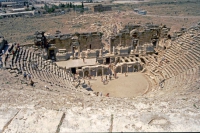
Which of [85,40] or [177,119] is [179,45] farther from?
[177,119]

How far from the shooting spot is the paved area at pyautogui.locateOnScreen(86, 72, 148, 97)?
18766mm

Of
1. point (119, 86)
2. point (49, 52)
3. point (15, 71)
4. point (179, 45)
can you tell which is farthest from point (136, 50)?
point (15, 71)

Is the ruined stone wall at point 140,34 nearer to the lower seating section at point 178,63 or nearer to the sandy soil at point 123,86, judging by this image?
the lower seating section at point 178,63

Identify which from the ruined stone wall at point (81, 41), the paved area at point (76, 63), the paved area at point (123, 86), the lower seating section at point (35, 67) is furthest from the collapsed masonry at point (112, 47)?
the lower seating section at point (35, 67)

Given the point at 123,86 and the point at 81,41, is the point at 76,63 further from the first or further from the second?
the point at 123,86

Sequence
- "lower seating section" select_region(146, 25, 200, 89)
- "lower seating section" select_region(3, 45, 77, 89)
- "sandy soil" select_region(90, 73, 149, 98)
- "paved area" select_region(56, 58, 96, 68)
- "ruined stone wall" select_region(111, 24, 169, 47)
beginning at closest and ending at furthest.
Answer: "lower seating section" select_region(3, 45, 77, 89)
"lower seating section" select_region(146, 25, 200, 89)
"sandy soil" select_region(90, 73, 149, 98)
"paved area" select_region(56, 58, 96, 68)
"ruined stone wall" select_region(111, 24, 169, 47)

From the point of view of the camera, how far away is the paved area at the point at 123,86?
61.6 ft

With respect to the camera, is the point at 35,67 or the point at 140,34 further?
the point at 140,34

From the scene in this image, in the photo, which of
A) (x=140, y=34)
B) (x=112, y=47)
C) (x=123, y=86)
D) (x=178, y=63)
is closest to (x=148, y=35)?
(x=140, y=34)

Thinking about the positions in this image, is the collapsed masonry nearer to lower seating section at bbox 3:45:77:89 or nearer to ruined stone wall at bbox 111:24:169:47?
ruined stone wall at bbox 111:24:169:47

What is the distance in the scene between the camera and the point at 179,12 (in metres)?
63.1

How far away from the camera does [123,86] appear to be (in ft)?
65.8

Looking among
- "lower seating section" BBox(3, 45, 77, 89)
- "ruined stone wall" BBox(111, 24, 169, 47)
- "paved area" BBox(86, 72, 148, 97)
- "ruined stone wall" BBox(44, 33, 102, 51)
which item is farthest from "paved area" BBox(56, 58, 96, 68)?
"ruined stone wall" BBox(111, 24, 169, 47)

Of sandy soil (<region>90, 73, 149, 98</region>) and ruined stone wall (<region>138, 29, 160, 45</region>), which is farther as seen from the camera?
ruined stone wall (<region>138, 29, 160, 45</region>)
